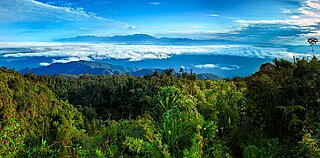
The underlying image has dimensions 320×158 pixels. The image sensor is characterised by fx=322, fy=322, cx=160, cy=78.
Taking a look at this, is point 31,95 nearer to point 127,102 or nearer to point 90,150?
point 127,102

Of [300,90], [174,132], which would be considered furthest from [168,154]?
[300,90]

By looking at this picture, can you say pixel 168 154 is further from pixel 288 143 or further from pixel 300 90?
pixel 300 90

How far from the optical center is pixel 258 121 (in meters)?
4.94

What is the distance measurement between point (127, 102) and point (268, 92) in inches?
1995

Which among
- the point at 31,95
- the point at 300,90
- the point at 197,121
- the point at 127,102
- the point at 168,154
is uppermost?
the point at 300,90

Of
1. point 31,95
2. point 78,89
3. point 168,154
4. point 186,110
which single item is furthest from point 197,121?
point 78,89

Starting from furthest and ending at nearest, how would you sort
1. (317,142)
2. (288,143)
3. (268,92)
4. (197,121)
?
(268,92) < (288,143) < (197,121) < (317,142)

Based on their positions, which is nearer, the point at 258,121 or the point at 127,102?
the point at 258,121

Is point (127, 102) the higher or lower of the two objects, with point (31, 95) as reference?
lower

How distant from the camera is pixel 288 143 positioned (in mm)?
4547

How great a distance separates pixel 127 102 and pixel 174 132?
51119mm

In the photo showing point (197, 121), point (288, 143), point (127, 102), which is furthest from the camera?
point (127, 102)

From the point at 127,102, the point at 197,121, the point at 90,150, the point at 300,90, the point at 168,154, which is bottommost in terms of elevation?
the point at 127,102

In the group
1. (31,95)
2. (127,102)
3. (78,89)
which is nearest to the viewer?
(31,95)
